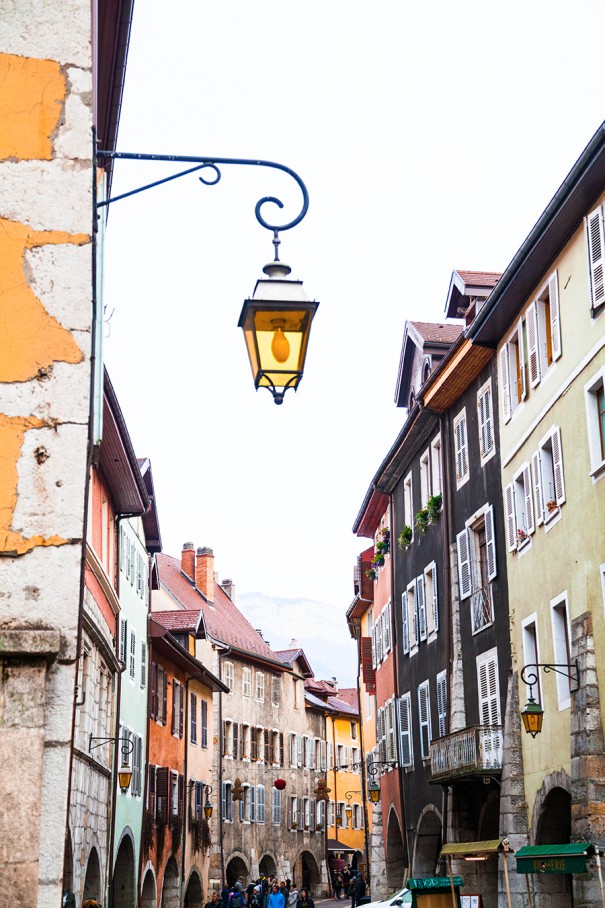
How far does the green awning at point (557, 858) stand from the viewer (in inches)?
635

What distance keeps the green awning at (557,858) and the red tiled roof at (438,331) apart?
52.8 ft

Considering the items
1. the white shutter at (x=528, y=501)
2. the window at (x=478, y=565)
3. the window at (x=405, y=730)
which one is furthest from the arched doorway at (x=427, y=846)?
the white shutter at (x=528, y=501)

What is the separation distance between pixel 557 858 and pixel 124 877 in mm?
18955

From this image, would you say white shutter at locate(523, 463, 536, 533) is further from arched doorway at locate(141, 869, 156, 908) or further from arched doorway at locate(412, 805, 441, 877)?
arched doorway at locate(141, 869, 156, 908)

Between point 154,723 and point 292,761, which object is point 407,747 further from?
point 292,761

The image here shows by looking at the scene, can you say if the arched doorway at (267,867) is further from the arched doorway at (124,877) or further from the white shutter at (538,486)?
the white shutter at (538,486)

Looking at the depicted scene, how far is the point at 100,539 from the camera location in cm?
2689

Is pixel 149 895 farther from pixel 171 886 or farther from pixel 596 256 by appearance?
pixel 596 256

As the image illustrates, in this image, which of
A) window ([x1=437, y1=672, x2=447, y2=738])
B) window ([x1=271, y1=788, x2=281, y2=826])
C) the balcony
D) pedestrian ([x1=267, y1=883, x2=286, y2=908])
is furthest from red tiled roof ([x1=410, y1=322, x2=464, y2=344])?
window ([x1=271, y1=788, x2=281, y2=826])

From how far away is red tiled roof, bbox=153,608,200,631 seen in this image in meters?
44.4

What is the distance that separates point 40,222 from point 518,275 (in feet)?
50.2

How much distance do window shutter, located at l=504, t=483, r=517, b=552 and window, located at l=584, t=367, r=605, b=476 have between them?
4721 mm

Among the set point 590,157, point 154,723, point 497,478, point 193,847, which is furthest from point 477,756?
point 193,847

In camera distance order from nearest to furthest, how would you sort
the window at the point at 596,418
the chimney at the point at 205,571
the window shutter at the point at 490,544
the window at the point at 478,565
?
the window at the point at 596,418 < the window shutter at the point at 490,544 < the window at the point at 478,565 < the chimney at the point at 205,571
